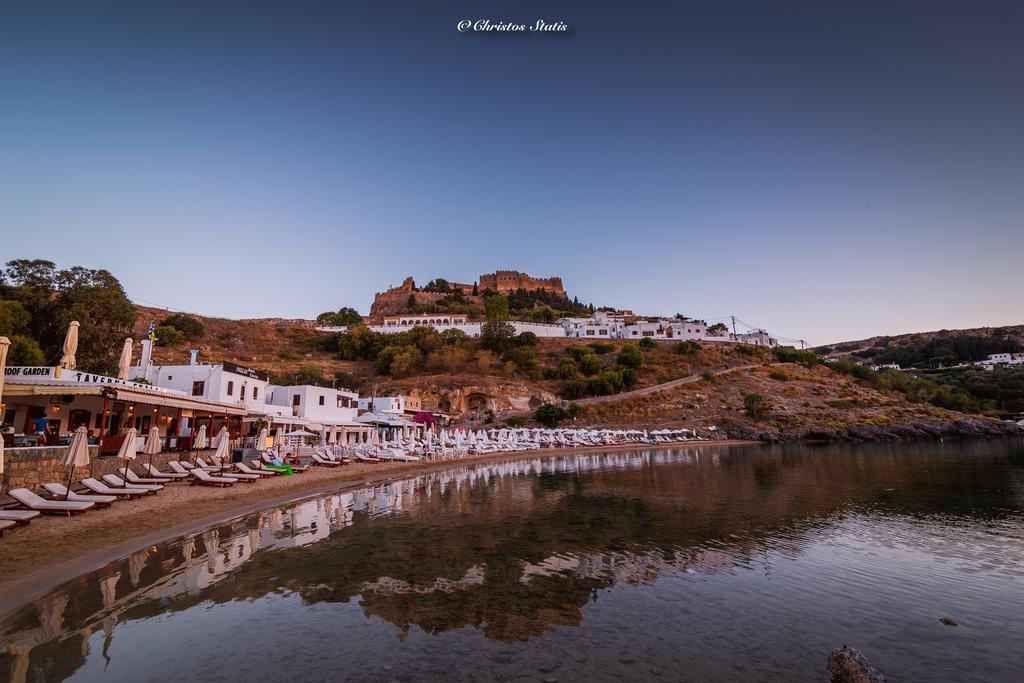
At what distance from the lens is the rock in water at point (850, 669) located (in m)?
5.43

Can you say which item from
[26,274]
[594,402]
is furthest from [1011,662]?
[594,402]

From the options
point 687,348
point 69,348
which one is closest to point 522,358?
point 687,348

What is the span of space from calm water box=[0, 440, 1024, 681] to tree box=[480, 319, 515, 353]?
65027 mm

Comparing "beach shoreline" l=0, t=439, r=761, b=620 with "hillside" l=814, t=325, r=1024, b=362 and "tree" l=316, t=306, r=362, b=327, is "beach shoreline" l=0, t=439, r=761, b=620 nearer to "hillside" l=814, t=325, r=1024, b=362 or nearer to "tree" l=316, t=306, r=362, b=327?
"tree" l=316, t=306, r=362, b=327

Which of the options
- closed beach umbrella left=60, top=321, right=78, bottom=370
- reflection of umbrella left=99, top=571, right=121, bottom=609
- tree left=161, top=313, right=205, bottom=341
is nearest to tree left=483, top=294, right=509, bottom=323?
tree left=161, top=313, right=205, bottom=341

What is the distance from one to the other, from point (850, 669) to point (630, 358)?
7474 cm

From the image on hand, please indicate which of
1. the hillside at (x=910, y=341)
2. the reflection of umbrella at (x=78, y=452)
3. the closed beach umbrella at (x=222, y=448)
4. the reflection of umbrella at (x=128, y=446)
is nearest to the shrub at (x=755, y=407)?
the closed beach umbrella at (x=222, y=448)

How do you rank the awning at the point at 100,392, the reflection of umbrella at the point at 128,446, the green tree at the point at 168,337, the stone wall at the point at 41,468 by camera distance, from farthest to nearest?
the green tree at the point at 168,337, the awning at the point at 100,392, the reflection of umbrella at the point at 128,446, the stone wall at the point at 41,468

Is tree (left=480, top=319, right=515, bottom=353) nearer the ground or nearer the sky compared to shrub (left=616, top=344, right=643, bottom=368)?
nearer the sky

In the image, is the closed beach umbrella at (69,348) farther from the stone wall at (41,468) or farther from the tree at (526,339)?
the tree at (526,339)

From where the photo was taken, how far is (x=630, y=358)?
258ft

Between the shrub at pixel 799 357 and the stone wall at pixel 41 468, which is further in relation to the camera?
the shrub at pixel 799 357

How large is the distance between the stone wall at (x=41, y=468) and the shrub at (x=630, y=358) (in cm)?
6968

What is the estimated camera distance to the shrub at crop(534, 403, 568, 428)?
2234 inches
